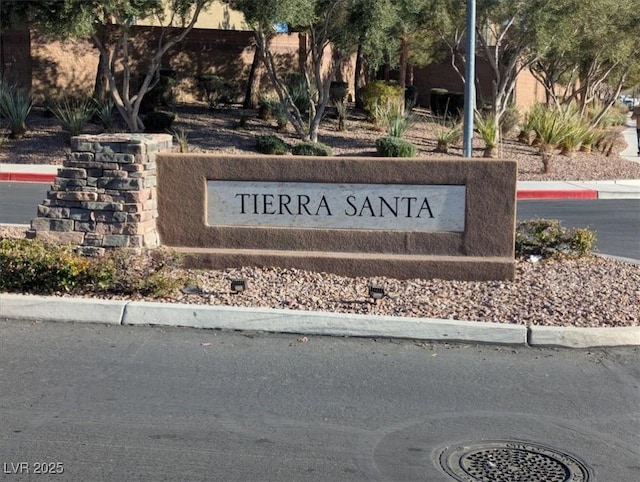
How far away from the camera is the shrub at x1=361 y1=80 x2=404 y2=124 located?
2575 centimetres

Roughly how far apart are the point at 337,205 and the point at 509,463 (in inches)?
171

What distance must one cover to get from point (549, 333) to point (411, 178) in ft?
7.79

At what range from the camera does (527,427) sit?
5.59 metres

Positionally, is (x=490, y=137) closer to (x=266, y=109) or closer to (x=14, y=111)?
(x=266, y=109)

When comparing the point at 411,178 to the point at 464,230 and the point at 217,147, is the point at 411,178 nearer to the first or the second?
the point at 464,230

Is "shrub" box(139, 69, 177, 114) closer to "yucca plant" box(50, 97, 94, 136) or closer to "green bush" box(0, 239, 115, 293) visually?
"yucca plant" box(50, 97, 94, 136)

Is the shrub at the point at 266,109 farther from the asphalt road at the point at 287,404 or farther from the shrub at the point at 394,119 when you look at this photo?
the asphalt road at the point at 287,404

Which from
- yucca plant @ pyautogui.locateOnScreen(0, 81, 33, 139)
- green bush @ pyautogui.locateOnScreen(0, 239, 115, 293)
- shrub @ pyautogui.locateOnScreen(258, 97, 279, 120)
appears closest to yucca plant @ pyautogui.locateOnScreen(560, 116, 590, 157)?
shrub @ pyautogui.locateOnScreen(258, 97, 279, 120)

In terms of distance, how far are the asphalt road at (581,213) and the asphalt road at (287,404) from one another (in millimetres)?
5734

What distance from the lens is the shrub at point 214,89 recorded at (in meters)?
28.0

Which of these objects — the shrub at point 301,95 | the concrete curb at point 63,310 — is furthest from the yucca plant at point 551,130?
the concrete curb at point 63,310

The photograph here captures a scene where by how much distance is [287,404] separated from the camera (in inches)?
231

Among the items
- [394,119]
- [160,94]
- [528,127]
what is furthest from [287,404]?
[160,94]

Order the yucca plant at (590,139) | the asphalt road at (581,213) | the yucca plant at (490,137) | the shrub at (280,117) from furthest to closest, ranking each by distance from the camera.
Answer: the yucca plant at (590,139), the shrub at (280,117), the yucca plant at (490,137), the asphalt road at (581,213)
